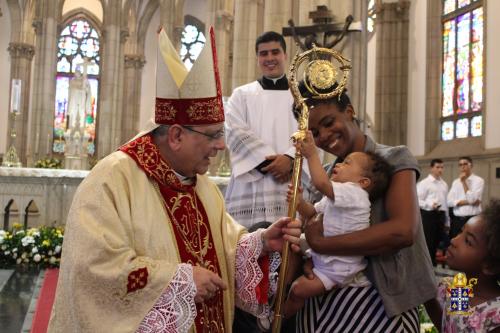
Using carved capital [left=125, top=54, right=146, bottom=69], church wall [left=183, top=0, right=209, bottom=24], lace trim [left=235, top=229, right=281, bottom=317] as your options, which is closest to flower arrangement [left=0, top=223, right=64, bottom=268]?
lace trim [left=235, top=229, right=281, bottom=317]

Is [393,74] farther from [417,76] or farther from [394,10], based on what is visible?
[394,10]

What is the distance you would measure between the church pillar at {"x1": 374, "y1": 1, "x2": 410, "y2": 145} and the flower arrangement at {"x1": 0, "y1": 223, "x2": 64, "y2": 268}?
9.43 meters

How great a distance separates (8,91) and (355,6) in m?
23.4

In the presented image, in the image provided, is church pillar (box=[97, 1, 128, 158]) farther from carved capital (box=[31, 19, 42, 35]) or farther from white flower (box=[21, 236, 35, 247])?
white flower (box=[21, 236, 35, 247])

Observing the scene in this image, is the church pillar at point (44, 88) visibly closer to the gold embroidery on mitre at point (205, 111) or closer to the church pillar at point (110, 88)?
the church pillar at point (110, 88)

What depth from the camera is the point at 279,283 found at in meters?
2.34

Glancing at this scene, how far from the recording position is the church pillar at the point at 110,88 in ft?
74.7

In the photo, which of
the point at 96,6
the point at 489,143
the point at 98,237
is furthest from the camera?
the point at 96,6

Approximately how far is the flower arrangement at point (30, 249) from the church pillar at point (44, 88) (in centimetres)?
1362

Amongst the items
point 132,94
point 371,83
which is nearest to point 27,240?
point 371,83

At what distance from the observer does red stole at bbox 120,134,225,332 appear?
2381 millimetres

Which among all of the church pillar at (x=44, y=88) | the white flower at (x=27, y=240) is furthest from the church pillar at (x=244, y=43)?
the church pillar at (x=44, y=88)

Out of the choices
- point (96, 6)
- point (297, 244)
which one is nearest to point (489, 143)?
point (297, 244)

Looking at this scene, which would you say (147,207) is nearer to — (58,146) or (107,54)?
(107,54)
